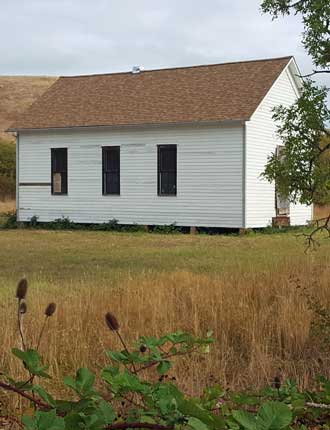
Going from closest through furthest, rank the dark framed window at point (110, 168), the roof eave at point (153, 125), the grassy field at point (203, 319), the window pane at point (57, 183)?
the grassy field at point (203, 319)
the roof eave at point (153, 125)
the dark framed window at point (110, 168)
the window pane at point (57, 183)

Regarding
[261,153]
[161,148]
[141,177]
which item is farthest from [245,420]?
[141,177]

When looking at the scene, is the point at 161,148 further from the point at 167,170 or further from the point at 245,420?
the point at 245,420

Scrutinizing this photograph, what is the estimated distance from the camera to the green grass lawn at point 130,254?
39.6 feet

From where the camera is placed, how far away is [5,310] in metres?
6.95

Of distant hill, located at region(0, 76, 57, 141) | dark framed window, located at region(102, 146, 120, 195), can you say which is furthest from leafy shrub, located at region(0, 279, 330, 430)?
distant hill, located at region(0, 76, 57, 141)

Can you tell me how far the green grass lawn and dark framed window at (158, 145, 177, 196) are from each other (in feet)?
6.00

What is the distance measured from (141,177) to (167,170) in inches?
36.0

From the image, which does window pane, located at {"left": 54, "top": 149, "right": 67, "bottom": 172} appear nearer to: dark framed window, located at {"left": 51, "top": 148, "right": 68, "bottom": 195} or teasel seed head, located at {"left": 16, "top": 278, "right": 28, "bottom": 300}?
dark framed window, located at {"left": 51, "top": 148, "right": 68, "bottom": 195}

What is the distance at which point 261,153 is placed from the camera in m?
23.0

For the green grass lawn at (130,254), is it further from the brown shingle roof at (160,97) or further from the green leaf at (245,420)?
the green leaf at (245,420)

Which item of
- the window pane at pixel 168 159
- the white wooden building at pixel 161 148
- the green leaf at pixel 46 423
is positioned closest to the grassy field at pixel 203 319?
the green leaf at pixel 46 423

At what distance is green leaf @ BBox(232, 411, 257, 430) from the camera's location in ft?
7.16

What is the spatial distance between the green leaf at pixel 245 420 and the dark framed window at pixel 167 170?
21165mm

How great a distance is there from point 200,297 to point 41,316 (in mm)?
1893
